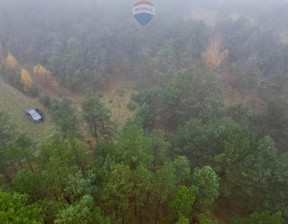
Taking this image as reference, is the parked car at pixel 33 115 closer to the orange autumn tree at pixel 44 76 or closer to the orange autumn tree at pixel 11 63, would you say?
the orange autumn tree at pixel 44 76

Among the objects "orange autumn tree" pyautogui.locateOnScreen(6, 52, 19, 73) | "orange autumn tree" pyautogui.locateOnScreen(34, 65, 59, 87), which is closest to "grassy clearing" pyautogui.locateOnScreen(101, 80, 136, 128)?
"orange autumn tree" pyautogui.locateOnScreen(34, 65, 59, 87)

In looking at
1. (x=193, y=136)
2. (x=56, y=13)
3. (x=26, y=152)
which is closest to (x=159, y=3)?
(x=56, y=13)

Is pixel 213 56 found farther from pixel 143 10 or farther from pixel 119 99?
pixel 119 99

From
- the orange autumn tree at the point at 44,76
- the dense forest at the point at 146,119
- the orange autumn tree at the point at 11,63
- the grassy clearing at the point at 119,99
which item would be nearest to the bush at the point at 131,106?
the dense forest at the point at 146,119

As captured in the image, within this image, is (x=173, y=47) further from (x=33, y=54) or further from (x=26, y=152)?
(x=26, y=152)

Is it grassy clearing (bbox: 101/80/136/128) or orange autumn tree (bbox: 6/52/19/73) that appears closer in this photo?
grassy clearing (bbox: 101/80/136/128)

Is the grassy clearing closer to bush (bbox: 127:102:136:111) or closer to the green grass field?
bush (bbox: 127:102:136:111)
